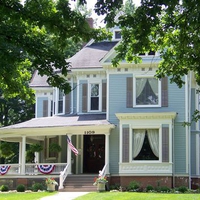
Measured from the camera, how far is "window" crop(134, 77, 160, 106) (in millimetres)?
26250

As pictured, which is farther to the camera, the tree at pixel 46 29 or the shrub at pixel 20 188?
the shrub at pixel 20 188

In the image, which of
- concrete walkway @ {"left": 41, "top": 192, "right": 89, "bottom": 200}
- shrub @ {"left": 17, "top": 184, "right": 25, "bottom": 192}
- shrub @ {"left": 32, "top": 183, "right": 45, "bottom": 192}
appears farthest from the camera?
shrub @ {"left": 17, "top": 184, "right": 25, "bottom": 192}

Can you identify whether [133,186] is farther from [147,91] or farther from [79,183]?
[147,91]

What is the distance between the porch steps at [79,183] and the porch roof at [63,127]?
257 cm

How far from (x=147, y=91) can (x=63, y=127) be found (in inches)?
206

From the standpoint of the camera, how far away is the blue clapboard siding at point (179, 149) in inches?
1005

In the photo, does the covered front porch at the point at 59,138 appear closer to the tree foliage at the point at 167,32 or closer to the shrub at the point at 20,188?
the shrub at the point at 20,188

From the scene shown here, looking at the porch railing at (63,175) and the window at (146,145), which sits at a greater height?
the window at (146,145)

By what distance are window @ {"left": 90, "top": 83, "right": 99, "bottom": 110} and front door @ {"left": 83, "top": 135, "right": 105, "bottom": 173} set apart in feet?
6.33

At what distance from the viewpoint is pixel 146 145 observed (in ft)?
83.7

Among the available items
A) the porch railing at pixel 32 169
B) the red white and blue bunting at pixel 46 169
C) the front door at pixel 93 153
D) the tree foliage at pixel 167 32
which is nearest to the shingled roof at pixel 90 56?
the front door at pixel 93 153

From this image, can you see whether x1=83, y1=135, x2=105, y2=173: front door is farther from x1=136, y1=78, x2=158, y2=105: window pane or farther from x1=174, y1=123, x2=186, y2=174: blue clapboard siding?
x1=174, y1=123, x2=186, y2=174: blue clapboard siding

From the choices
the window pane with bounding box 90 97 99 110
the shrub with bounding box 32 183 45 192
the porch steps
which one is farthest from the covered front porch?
the shrub with bounding box 32 183 45 192

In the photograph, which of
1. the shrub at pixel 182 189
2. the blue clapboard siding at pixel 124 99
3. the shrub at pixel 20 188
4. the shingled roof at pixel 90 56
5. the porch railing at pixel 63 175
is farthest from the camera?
the shingled roof at pixel 90 56
